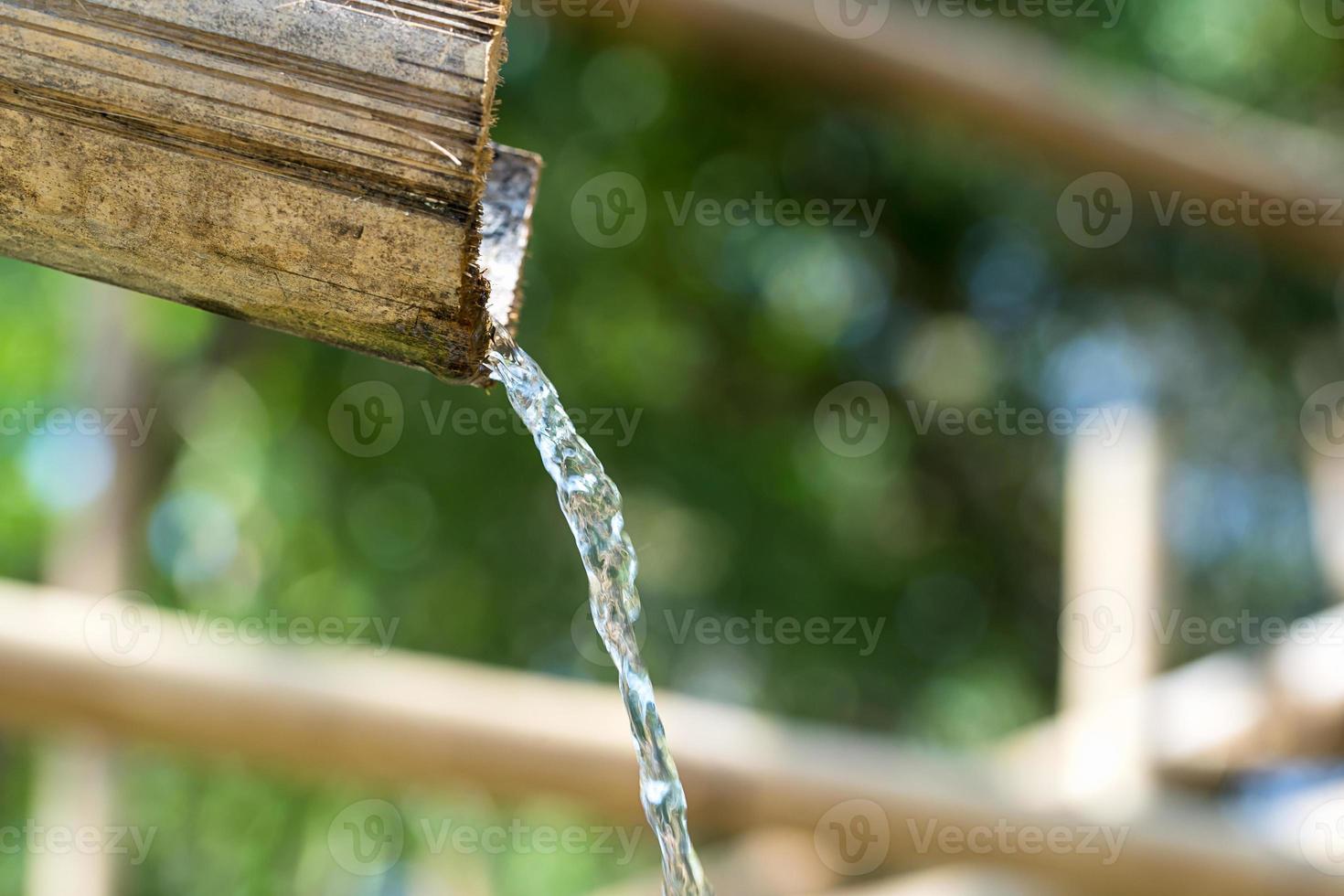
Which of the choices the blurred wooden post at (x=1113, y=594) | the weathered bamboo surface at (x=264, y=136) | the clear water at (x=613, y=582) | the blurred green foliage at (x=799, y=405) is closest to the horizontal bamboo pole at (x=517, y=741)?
the blurred wooden post at (x=1113, y=594)

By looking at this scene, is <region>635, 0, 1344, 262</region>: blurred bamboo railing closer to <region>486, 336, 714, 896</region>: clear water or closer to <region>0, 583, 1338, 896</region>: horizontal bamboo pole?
<region>0, 583, 1338, 896</region>: horizontal bamboo pole

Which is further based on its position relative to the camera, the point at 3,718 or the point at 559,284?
the point at 559,284

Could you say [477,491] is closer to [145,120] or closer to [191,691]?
[191,691]

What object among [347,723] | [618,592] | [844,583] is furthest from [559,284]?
[618,592]

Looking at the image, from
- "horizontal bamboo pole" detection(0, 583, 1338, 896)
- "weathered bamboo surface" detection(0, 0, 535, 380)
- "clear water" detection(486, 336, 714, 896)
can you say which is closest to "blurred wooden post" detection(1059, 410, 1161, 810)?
"horizontal bamboo pole" detection(0, 583, 1338, 896)

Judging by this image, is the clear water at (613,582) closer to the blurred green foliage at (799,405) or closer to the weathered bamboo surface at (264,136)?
the weathered bamboo surface at (264,136)

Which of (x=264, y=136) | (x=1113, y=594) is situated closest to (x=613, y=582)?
(x=264, y=136)
